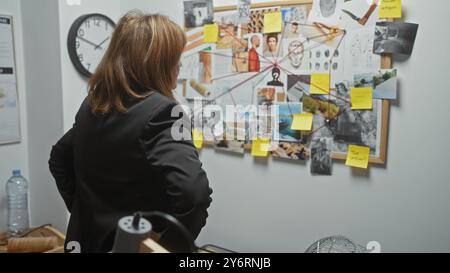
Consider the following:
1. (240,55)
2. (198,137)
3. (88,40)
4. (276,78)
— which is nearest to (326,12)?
(276,78)

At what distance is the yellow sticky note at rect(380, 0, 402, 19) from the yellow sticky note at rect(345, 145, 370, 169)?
1.74 ft

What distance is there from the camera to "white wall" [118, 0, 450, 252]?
138 cm

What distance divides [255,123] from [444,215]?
2.92ft

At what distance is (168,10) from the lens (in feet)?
6.93

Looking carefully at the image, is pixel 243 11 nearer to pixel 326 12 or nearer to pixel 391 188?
pixel 326 12

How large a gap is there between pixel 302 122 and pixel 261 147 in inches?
10.0

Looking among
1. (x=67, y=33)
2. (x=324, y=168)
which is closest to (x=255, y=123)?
(x=324, y=168)

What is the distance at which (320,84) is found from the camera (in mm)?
1628

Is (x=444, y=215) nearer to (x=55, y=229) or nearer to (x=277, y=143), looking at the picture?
(x=277, y=143)

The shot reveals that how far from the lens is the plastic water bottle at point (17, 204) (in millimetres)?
2104

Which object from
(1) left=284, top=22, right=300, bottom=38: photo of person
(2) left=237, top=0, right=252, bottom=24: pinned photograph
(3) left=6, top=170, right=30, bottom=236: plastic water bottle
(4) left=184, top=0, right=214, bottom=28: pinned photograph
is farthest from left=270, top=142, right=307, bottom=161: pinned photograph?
(3) left=6, top=170, right=30, bottom=236: plastic water bottle

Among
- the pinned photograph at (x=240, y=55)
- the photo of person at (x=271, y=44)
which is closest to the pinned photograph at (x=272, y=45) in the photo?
the photo of person at (x=271, y=44)

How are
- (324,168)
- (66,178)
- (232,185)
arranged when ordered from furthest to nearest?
(232,185) → (324,168) → (66,178)

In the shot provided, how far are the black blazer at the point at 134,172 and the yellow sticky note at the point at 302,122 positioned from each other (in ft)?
2.54
